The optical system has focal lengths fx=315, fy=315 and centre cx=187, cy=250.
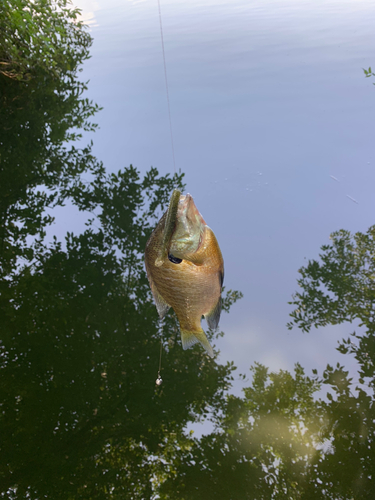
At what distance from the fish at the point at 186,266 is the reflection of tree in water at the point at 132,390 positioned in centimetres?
343

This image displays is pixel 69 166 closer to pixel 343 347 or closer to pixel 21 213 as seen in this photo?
pixel 21 213

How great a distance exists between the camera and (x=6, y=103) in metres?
7.95

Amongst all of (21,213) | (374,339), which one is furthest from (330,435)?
(21,213)

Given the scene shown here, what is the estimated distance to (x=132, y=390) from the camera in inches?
197

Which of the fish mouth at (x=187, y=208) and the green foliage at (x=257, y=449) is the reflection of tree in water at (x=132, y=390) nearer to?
the green foliage at (x=257, y=449)

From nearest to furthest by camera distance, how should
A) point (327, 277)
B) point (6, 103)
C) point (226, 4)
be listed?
point (327, 277)
point (6, 103)
point (226, 4)

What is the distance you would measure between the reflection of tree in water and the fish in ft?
11.2

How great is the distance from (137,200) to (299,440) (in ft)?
16.2

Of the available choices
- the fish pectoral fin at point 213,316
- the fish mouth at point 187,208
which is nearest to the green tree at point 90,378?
the fish pectoral fin at point 213,316

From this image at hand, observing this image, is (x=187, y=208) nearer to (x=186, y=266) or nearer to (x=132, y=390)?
(x=186, y=266)

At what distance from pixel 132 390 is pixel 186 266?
397cm

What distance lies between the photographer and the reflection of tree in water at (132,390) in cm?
428

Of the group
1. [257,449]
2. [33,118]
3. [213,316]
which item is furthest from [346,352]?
[33,118]

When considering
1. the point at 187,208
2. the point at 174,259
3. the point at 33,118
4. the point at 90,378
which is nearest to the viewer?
the point at 187,208
